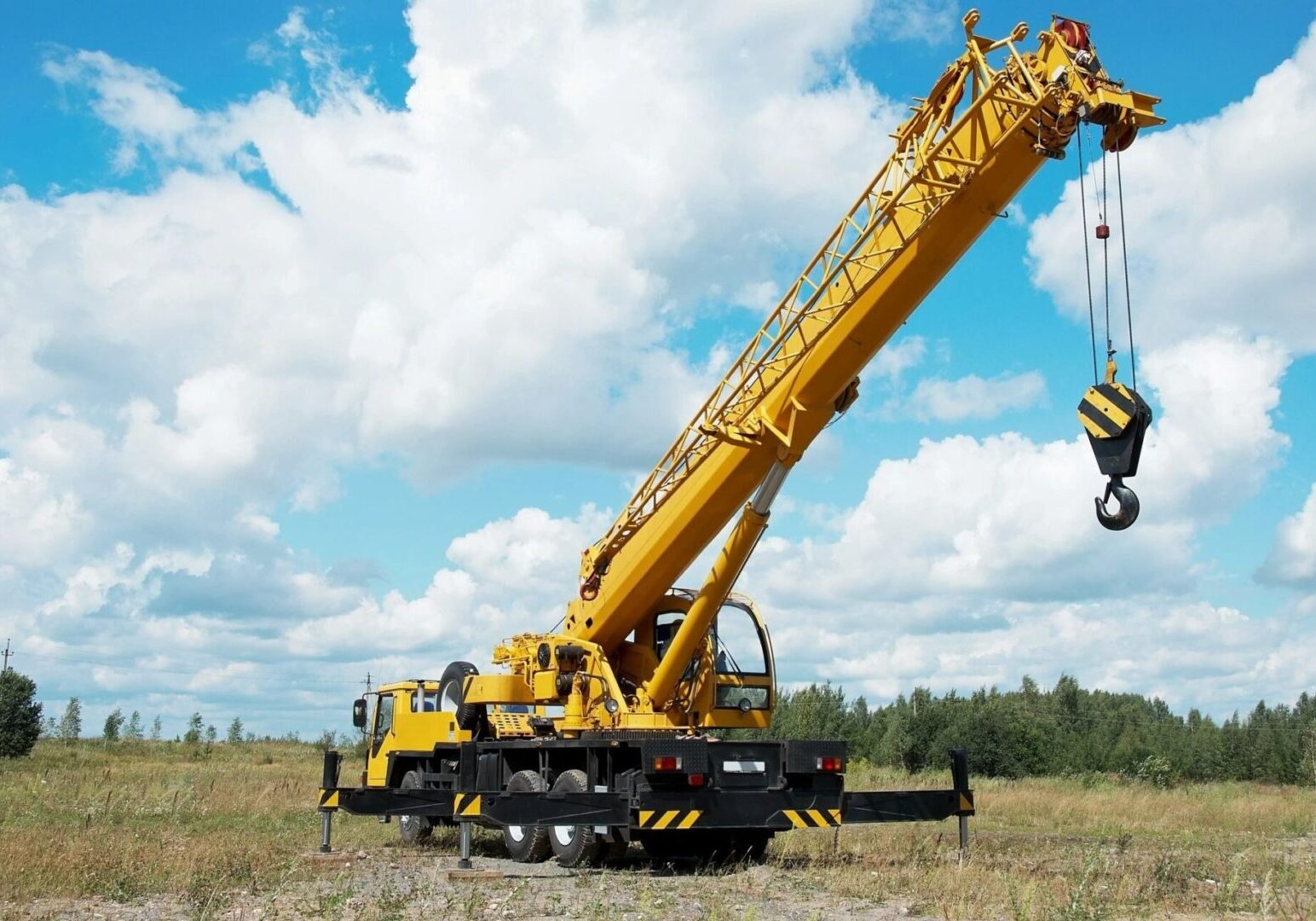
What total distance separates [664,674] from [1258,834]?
38.8 feet

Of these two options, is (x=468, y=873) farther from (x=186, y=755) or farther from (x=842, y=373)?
(x=186, y=755)

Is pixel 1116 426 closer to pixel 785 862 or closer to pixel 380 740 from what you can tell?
pixel 785 862

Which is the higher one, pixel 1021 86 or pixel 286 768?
pixel 1021 86

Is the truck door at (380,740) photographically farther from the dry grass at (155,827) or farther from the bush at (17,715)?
the bush at (17,715)

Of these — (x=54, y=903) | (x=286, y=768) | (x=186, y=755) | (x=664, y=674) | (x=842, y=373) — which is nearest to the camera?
(x=54, y=903)

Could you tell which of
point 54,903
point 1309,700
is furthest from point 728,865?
point 1309,700

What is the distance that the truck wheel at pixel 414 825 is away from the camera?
18562mm

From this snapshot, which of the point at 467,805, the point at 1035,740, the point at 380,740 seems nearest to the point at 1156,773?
the point at 1035,740

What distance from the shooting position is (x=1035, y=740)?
49.0 metres

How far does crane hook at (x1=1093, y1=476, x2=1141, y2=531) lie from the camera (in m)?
10.8

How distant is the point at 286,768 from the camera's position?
37.8 metres

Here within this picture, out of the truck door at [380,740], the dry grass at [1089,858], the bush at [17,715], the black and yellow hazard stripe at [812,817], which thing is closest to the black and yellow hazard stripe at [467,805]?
the black and yellow hazard stripe at [812,817]

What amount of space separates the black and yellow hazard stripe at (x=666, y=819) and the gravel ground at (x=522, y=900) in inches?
21.7

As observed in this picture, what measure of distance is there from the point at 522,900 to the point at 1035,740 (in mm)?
42276
